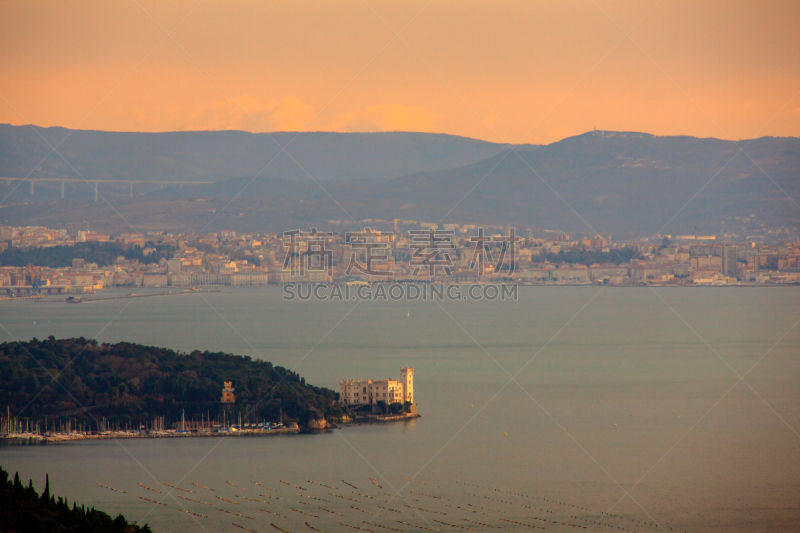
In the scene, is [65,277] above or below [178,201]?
below

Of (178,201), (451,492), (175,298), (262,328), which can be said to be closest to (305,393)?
(451,492)

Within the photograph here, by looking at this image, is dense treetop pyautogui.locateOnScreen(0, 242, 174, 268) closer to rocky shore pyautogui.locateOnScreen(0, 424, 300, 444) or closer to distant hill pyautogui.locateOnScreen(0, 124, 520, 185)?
distant hill pyautogui.locateOnScreen(0, 124, 520, 185)

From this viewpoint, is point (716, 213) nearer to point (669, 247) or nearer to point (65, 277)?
point (669, 247)

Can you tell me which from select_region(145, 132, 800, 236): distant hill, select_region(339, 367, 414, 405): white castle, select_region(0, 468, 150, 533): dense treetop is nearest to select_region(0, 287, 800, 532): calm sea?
select_region(339, 367, 414, 405): white castle

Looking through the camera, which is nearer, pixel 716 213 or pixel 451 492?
pixel 451 492

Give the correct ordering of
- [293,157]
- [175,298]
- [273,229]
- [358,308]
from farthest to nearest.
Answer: [293,157] < [273,229] < [175,298] < [358,308]

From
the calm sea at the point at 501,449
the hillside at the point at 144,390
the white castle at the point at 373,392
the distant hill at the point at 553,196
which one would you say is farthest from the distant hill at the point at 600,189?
the white castle at the point at 373,392
